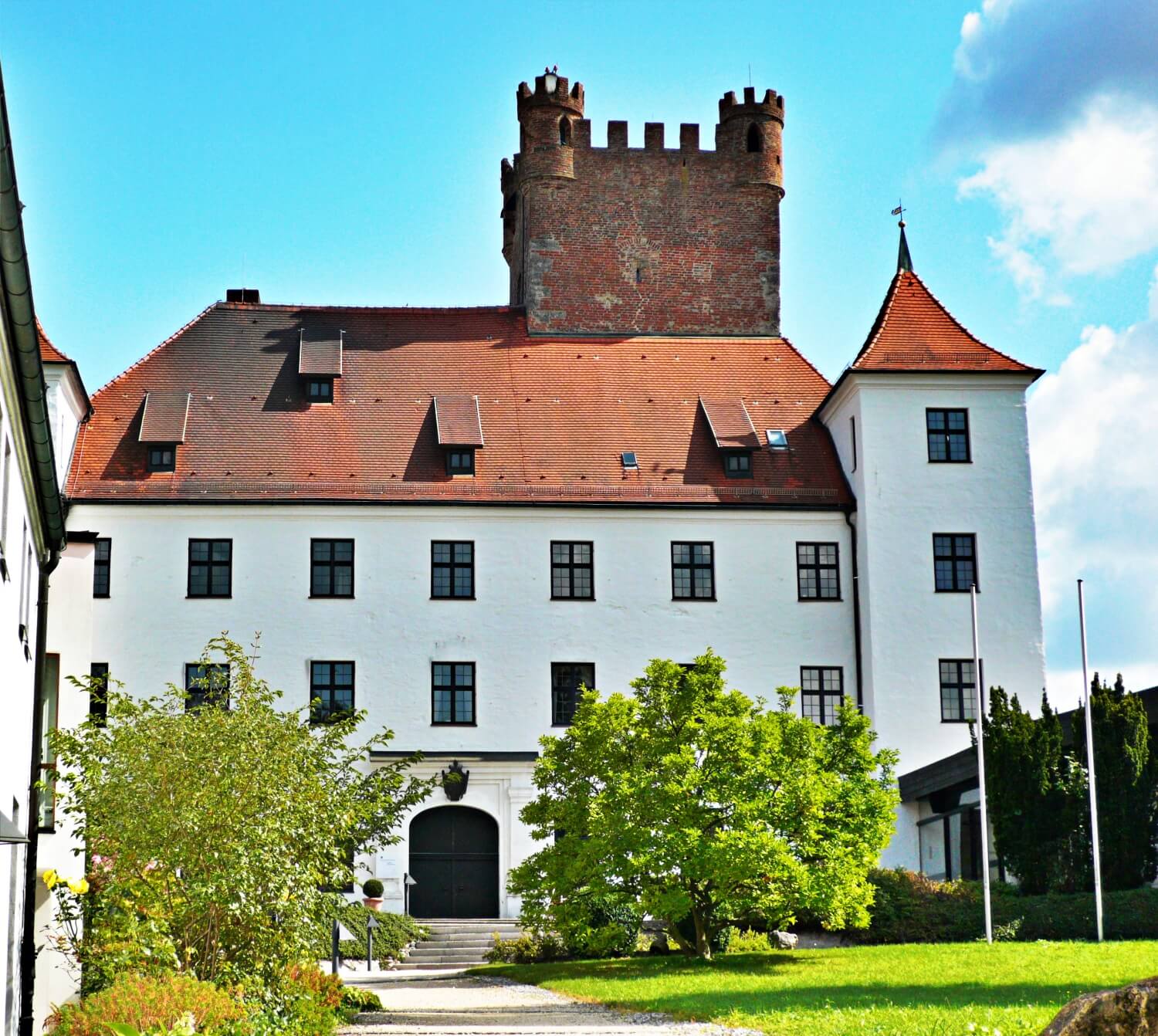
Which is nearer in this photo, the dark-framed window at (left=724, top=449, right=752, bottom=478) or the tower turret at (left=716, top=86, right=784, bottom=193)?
the dark-framed window at (left=724, top=449, right=752, bottom=478)

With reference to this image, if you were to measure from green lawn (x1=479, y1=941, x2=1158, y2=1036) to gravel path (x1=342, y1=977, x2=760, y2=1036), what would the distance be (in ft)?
1.52

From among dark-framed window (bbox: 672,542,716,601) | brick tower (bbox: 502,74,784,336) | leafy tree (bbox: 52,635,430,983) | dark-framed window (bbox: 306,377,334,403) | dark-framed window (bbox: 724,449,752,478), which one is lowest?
leafy tree (bbox: 52,635,430,983)

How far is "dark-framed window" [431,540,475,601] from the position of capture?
125ft

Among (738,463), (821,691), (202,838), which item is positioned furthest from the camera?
(738,463)

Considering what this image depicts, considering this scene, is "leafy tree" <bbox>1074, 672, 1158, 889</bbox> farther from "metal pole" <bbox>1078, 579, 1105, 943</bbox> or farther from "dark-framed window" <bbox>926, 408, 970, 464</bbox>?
"dark-framed window" <bbox>926, 408, 970, 464</bbox>

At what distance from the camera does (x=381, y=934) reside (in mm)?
32906

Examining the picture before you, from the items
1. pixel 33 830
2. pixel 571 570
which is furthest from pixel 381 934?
pixel 33 830

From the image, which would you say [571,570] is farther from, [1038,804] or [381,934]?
[1038,804]

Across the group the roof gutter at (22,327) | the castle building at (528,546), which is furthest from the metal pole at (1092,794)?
the roof gutter at (22,327)

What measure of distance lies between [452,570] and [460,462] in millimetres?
2520

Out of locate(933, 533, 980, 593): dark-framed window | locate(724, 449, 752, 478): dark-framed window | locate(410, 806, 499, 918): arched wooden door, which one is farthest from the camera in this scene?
locate(724, 449, 752, 478): dark-framed window

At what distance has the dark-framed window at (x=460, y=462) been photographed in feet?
127

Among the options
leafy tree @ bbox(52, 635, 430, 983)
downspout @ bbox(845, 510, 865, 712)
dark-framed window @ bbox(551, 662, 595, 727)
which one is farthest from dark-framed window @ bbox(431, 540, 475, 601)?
leafy tree @ bbox(52, 635, 430, 983)

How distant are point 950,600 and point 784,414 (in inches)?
244
